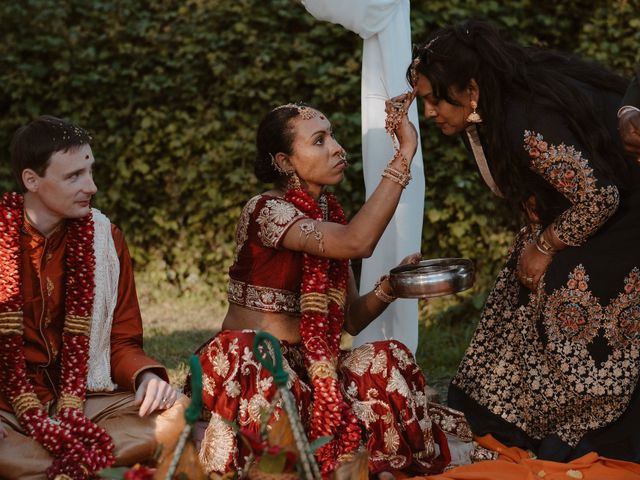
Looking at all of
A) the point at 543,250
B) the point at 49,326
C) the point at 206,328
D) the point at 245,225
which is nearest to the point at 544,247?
the point at 543,250

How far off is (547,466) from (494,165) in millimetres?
1440

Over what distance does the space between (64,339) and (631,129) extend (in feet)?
8.50

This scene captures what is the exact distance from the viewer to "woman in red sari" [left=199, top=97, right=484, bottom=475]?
3.88m

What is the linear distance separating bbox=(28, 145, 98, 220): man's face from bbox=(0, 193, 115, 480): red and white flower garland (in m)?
0.16

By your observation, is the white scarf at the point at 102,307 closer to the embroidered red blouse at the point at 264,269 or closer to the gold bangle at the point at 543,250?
the embroidered red blouse at the point at 264,269

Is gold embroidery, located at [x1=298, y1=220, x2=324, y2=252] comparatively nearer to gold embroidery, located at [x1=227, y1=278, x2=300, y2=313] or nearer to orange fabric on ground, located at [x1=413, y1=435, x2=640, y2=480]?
gold embroidery, located at [x1=227, y1=278, x2=300, y2=313]

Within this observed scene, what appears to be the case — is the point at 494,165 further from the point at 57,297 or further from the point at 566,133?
the point at 57,297

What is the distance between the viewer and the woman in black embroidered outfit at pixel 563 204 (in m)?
4.03

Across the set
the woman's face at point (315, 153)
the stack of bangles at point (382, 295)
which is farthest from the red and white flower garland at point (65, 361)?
the stack of bangles at point (382, 295)

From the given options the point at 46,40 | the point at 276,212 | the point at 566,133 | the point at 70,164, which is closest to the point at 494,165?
the point at 566,133

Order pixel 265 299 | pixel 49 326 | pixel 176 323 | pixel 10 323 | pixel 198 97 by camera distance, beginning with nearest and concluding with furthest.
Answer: pixel 10 323 < pixel 49 326 < pixel 265 299 < pixel 176 323 < pixel 198 97

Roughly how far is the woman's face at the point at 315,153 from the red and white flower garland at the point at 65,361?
1041mm

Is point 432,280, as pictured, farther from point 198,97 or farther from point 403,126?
point 198,97

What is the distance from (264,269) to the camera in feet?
13.7
